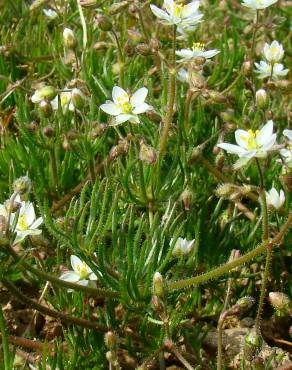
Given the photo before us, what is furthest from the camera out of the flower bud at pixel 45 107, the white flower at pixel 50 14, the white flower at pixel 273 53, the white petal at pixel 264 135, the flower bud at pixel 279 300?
the white flower at pixel 50 14

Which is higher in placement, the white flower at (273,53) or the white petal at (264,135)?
the white petal at (264,135)

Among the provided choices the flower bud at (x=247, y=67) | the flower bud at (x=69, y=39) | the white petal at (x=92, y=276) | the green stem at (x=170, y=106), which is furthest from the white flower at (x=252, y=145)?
the flower bud at (x=69, y=39)

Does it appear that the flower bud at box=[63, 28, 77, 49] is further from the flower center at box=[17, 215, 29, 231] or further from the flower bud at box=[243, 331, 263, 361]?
the flower bud at box=[243, 331, 263, 361]

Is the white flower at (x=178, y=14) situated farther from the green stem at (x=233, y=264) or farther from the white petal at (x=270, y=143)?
the green stem at (x=233, y=264)

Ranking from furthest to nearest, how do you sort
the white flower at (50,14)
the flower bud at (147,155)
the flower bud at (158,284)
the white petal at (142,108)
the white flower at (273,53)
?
the white flower at (50,14), the white flower at (273,53), the white petal at (142,108), the flower bud at (147,155), the flower bud at (158,284)

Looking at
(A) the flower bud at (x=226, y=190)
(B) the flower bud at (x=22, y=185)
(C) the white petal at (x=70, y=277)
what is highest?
(B) the flower bud at (x=22, y=185)

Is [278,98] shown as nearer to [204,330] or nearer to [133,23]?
[133,23]

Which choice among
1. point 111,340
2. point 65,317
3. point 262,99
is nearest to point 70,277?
point 65,317
